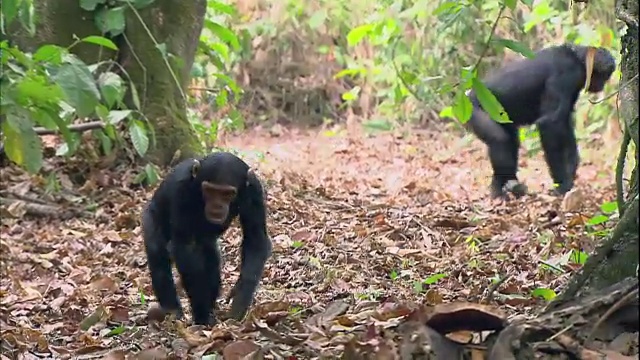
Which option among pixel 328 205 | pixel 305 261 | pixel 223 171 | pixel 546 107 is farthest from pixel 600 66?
pixel 223 171

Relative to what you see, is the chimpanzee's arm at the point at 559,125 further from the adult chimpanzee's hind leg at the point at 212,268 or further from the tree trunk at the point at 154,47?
the adult chimpanzee's hind leg at the point at 212,268

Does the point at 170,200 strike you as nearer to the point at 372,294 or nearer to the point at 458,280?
the point at 372,294

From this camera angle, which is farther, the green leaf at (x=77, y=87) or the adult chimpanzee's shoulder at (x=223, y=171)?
the adult chimpanzee's shoulder at (x=223, y=171)

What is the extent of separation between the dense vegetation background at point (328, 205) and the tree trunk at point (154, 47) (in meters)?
0.02

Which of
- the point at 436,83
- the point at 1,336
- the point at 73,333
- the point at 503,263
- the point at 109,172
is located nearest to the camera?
the point at 1,336

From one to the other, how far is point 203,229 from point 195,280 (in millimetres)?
242

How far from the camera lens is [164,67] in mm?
6855

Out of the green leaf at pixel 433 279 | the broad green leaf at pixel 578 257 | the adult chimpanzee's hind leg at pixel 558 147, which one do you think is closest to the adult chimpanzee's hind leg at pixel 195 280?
the green leaf at pixel 433 279

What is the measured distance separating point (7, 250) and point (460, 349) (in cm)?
368

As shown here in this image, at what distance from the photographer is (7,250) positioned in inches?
205

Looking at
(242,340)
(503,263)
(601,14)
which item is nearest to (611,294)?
(242,340)

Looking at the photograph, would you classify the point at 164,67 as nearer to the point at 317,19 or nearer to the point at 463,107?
the point at 463,107

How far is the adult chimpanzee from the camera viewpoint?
297 inches

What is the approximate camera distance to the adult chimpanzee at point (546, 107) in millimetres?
7535
